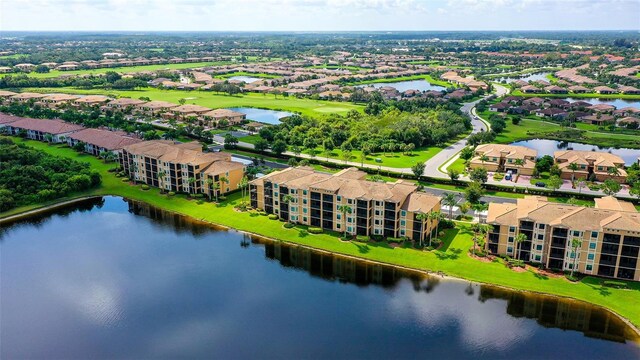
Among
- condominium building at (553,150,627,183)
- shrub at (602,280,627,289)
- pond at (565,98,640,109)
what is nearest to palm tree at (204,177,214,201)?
shrub at (602,280,627,289)

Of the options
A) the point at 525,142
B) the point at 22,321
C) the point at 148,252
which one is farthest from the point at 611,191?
the point at 22,321

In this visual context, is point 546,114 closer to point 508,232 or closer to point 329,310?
point 508,232

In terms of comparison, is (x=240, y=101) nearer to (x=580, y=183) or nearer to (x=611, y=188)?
(x=580, y=183)

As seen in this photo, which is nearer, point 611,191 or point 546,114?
point 611,191

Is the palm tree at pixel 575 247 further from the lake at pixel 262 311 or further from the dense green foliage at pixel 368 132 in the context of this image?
the dense green foliage at pixel 368 132

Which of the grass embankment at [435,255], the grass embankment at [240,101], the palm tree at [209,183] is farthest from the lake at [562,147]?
the palm tree at [209,183]

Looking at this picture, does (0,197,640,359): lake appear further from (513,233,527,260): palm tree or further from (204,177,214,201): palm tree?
(204,177,214,201): palm tree
